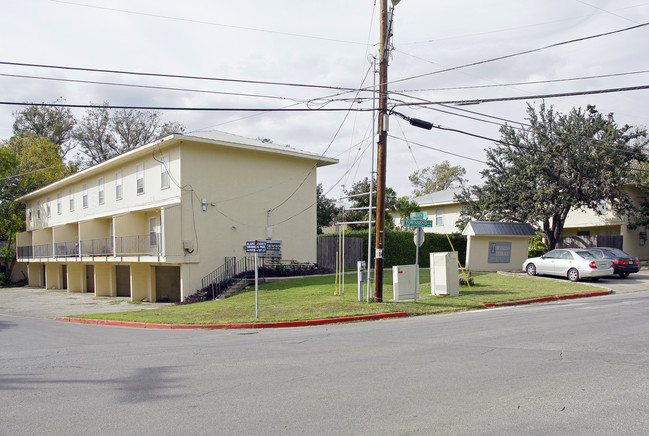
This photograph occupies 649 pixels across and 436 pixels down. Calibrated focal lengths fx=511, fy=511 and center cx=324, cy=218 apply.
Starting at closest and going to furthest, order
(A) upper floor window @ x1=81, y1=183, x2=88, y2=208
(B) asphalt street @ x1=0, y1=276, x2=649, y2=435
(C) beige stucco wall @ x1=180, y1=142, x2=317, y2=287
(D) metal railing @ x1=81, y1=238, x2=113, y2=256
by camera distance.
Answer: (B) asphalt street @ x1=0, y1=276, x2=649, y2=435 < (C) beige stucco wall @ x1=180, y1=142, x2=317, y2=287 < (D) metal railing @ x1=81, y1=238, x2=113, y2=256 < (A) upper floor window @ x1=81, y1=183, x2=88, y2=208

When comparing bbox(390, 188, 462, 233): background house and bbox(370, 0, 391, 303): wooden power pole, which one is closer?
bbox(370, 0, 391, 303): wooden power pole

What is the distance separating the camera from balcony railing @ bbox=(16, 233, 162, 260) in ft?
84.5

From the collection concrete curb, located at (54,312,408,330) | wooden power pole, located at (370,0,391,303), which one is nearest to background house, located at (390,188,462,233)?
wooden power pole, located at (370,0,391,303)

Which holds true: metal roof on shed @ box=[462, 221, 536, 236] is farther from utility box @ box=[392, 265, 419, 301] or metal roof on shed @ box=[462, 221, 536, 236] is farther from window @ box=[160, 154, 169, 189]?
window @ box=[160, 154, 169, 189]

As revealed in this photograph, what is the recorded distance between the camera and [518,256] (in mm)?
30047

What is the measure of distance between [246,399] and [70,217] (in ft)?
117

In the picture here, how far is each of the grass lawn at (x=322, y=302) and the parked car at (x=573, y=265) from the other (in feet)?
3.07

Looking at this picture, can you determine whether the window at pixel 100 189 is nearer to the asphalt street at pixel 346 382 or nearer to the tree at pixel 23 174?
the tree at pixel 23 174

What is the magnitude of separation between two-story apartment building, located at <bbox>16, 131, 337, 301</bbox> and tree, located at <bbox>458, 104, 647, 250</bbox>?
11.5 meters

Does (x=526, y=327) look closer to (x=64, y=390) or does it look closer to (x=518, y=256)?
(x=64, y=390)

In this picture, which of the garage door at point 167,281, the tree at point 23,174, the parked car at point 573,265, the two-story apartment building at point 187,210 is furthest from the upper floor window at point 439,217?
the tree at point 23,174

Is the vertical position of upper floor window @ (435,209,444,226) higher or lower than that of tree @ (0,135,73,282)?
lower

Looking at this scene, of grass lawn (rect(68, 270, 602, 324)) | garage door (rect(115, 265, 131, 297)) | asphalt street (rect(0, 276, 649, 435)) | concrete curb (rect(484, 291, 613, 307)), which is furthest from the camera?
garage door (rect(115, 265, 131, 297))

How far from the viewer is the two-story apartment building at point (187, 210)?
80.3 feet
